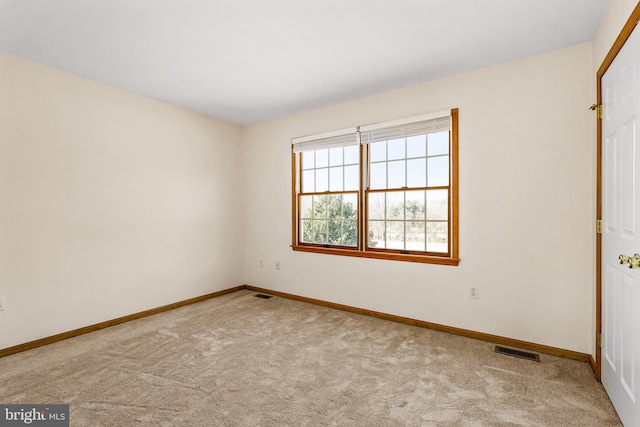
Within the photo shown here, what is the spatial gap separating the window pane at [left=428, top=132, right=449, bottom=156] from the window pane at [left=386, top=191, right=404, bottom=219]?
58 centimetres

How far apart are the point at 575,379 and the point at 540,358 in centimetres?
33

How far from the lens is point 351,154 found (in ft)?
13.0

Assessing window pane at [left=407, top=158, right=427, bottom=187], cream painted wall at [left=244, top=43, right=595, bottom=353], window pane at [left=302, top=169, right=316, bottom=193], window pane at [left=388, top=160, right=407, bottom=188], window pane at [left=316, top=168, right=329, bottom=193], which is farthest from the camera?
window pane at [left=302, top=169, right=316, bottom=193]

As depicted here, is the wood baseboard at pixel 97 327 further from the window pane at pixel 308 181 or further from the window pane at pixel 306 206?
the window pane at pixel 308 181

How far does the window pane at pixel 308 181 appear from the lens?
4348 millimetres

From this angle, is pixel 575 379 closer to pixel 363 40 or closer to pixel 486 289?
pixel 486 289

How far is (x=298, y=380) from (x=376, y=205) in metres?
2.17

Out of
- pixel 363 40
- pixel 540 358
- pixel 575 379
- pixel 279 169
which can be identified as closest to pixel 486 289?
pixel 540 358

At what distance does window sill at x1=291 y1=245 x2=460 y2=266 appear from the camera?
3.18 meters

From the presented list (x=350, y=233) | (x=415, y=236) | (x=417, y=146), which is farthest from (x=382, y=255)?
(x=417, y=146)

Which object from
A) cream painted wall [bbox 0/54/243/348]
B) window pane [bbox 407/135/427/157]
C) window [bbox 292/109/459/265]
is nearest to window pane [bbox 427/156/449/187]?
window [bbox 292/109/459/265]

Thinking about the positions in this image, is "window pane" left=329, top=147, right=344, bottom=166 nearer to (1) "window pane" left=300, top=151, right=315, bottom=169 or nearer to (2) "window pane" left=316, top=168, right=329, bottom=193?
(2) "window pane" left=316, top=168, right=329, bottom=193

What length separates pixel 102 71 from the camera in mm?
3018

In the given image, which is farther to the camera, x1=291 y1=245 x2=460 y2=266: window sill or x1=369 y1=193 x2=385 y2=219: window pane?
x1=369 y1=193 x2=385 y2=219: window pane
